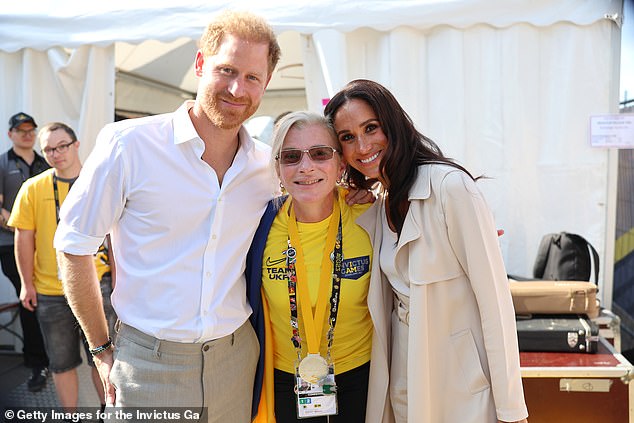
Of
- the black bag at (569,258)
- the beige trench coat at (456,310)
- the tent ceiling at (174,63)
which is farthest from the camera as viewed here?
the tent ceiling at (174,63)

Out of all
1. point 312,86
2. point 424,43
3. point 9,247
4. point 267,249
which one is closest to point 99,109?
point 9,247

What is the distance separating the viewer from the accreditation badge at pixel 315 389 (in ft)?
6.57

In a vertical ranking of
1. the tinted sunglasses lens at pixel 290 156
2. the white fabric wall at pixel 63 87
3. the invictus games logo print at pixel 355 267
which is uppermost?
the white fabric wall at pixel 63 87

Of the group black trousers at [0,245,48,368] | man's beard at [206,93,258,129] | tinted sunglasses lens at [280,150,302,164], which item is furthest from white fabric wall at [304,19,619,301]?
black trousers at [0,245,48,368]

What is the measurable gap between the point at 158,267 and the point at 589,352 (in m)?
2.28

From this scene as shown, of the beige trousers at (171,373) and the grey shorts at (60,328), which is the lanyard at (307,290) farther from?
the grey shorts at (60,328)

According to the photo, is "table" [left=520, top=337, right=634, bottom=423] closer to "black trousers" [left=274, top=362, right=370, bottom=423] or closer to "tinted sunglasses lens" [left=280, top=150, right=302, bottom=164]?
"black trousers" [left=274, top=362, right=370, bottom=423]

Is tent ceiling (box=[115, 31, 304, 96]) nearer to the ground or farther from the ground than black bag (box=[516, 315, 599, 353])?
farther from the ground

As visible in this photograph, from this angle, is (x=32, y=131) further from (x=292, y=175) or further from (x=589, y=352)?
(x=589, y=352)

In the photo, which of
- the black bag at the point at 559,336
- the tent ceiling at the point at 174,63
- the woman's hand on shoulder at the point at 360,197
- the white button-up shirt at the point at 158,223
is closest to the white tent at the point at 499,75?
the black bag at the point at 559,336

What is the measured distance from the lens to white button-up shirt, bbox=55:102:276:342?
1771 mm

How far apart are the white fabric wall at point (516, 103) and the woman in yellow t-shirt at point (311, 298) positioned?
193cm

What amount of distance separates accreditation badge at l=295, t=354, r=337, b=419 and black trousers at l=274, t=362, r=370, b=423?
0.23ft

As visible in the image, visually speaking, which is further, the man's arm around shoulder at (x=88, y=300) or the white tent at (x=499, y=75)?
the white tent at (x=499, y=75)
